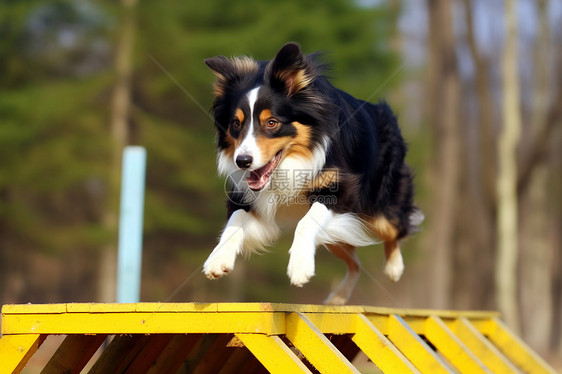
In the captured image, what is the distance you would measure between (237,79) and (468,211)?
19.2 m

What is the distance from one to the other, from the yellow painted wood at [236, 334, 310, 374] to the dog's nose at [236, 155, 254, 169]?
3.32 ft

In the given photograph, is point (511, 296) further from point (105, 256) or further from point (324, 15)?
point (105, 256)

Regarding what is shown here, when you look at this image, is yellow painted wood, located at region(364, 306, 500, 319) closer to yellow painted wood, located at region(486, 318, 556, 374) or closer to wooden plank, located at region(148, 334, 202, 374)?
yellow painted wood, located at region(486, 318, 556, 374)

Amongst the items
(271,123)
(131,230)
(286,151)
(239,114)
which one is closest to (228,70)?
(239,114)


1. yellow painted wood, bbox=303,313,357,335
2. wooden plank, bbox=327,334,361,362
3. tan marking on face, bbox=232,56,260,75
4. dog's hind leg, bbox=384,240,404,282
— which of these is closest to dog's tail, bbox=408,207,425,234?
dog's hind leg, bbox=384,240,404,282

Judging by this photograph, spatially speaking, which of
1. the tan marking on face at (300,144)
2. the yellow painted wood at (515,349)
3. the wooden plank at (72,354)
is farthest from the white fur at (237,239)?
the yellow painted wood at (515,349)

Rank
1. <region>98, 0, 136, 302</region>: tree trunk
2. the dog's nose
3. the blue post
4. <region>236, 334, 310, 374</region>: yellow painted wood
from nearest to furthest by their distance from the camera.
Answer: <region>236, 334, 310, 374</region>: yellow painted wood, the dog's nose, the blue post, <region>98, 0, 136, 302</region>: tree trunk

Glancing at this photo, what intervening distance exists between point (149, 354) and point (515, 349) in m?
2.81

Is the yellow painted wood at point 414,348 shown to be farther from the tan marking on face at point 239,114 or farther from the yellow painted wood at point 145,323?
the tan marking on face at point 239,114

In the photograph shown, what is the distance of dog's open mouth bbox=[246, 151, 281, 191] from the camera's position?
4117 mm

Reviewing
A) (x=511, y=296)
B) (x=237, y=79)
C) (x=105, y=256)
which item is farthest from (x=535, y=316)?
(x=237, y=79)

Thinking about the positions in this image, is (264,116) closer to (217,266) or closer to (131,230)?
(217,266)

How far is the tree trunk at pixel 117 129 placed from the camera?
16703 mm

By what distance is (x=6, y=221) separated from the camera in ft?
56.0
